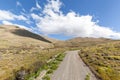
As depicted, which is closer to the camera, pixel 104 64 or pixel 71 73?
pixel 71 73

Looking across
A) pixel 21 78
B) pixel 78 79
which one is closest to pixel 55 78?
pixel 78 79

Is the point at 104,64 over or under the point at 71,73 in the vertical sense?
over

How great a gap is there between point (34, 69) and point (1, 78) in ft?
15.5

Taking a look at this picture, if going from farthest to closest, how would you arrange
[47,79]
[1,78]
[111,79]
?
[1,78] → [111,79] → [47,79]

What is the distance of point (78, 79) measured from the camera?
19.0 metres

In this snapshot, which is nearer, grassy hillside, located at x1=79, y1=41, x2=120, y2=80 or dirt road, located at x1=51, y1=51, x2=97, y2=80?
dirt road, located at x1=51, y1=51, x2=97, y2=80

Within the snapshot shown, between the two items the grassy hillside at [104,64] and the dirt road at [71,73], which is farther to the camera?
the grassy hillside at [104,64]

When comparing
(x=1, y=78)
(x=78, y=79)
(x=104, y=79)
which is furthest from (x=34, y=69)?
(x=104, y=79)

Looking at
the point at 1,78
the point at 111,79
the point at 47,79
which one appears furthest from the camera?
the point at 1,78

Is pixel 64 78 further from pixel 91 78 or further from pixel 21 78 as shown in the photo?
pixel 21 78

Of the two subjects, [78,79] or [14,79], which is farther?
[14,79]

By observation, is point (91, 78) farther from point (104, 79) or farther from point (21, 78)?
point (21, 78)

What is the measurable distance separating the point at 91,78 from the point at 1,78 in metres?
12.6

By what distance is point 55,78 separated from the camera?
1912 centimetres
